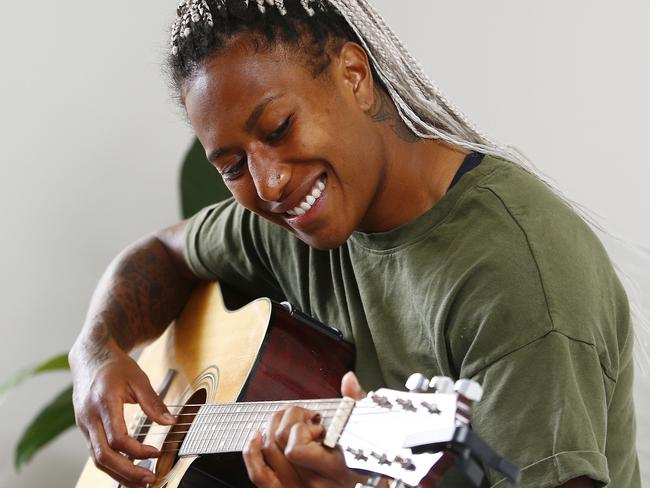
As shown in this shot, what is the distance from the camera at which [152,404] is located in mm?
1227

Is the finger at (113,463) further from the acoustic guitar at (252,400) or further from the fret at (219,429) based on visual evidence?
the fret at (219,429)

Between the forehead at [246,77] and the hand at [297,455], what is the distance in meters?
0.32

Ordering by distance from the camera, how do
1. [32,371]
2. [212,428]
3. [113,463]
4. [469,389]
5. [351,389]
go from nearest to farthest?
1. [469,389]
2. [351,389]
3. [212,428]
4. [113,463]
5. [32,371]

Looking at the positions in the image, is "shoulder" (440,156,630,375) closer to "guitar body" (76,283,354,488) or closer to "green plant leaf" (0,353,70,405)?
"guitar body" (76,283,354,488)

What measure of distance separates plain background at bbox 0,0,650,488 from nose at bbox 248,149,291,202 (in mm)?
860

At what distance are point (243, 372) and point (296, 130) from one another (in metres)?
0.33

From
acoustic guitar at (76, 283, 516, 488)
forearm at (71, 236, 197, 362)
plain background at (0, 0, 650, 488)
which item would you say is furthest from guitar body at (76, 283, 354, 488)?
plain background at (0, 0, 650, 488)

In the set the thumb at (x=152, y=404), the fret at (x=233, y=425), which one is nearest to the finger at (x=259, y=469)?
the fret at (x=233, y=425)

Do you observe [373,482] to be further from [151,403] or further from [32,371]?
[32,371]

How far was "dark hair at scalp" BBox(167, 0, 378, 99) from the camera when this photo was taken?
99 cm

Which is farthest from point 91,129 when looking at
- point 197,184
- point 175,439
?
point 175,439

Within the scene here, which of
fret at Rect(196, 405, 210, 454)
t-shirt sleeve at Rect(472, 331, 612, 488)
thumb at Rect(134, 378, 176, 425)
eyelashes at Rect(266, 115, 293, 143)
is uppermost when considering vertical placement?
eyelashes at Rect(266, 115, 293, 143)

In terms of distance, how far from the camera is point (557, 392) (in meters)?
0.83

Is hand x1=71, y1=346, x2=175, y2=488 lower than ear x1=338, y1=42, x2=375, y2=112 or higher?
lower
